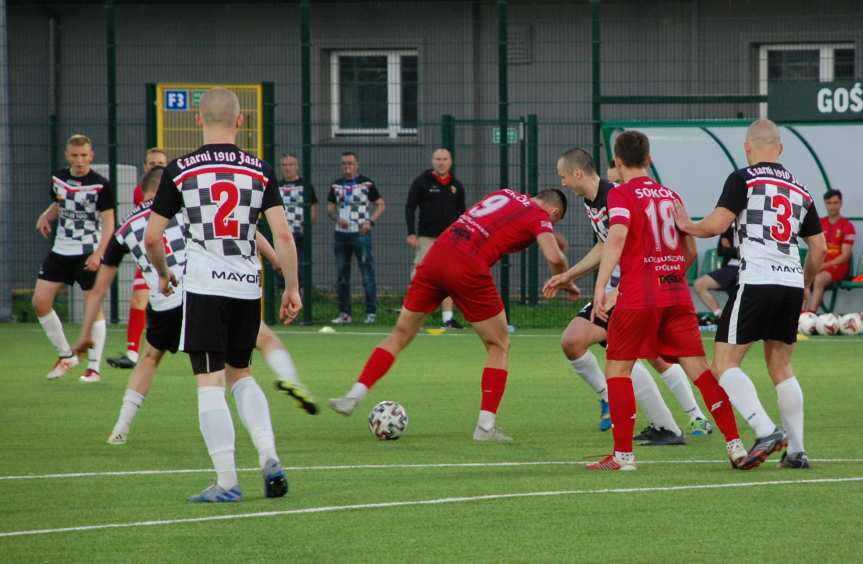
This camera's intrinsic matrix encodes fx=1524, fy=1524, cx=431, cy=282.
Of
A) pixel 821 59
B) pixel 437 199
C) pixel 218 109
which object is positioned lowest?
pixel 437 199

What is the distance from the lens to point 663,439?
931 cm

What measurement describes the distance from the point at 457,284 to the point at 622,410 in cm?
198

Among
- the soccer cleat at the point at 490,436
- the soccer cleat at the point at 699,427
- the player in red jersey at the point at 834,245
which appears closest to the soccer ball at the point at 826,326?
the player in red jersey at the point at 834,245

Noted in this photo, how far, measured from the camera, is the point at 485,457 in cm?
870

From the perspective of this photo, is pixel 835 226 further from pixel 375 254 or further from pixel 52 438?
pixel 52 438

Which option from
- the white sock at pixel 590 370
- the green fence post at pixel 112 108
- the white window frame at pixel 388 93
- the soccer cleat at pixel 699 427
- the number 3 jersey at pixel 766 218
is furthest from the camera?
the white window frame at pixel 388 93

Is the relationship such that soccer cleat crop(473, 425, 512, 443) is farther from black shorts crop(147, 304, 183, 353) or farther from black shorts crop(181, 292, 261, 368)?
black shorts crop(181, 292, 261, 368)

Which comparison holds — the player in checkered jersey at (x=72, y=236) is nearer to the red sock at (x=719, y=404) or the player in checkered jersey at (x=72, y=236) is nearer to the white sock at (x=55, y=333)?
the white sock at (x=55, y=333)

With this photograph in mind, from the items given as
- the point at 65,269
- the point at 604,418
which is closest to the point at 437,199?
the point at 65,269

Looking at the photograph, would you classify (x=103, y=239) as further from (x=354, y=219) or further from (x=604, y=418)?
(x=354, y=219)

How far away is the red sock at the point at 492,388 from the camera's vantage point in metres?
9.52

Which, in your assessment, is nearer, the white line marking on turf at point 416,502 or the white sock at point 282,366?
the white line marking on turf at point 416,502

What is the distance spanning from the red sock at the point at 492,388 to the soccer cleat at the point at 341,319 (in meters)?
9.63

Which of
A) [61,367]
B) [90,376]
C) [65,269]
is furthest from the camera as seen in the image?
[65,269]
